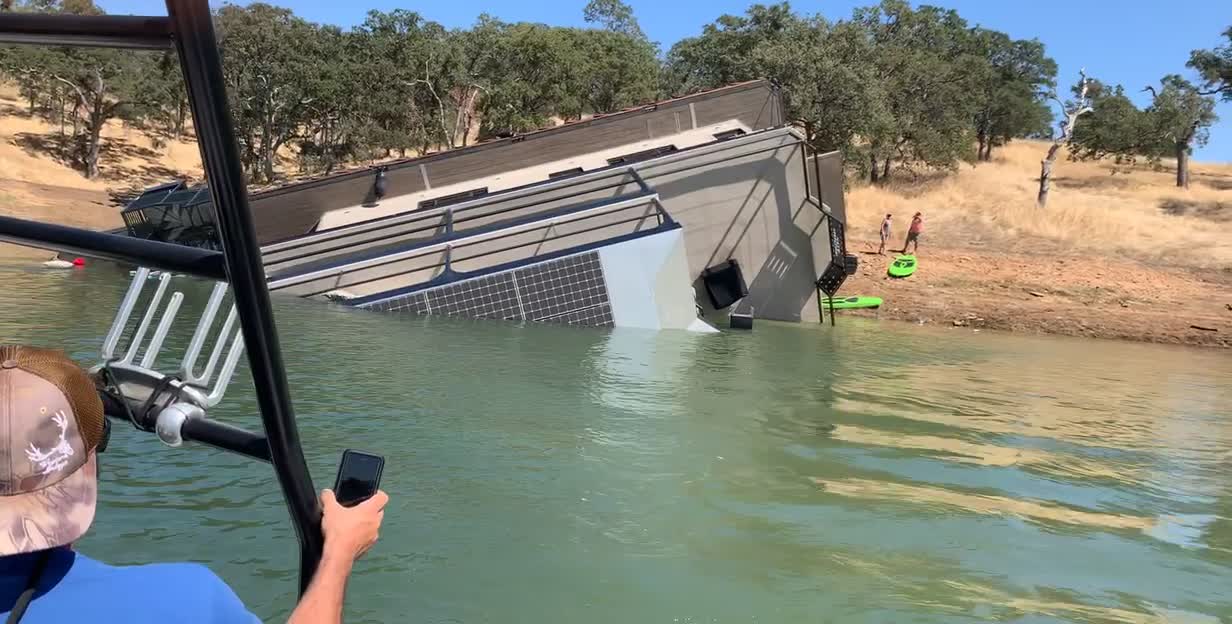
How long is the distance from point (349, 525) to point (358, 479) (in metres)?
0.10

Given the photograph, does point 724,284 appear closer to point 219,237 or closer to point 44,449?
point 219,237

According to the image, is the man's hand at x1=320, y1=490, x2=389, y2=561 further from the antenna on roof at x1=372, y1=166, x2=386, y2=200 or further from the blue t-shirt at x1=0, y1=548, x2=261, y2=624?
the antenna on roof at x1=372, y1=166, x2=386, y2=200

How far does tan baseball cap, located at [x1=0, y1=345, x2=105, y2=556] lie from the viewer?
1266 millimetres

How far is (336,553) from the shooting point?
5.66 feet

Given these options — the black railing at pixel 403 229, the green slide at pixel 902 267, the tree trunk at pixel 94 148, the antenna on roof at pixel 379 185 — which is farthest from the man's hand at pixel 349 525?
the tree trunk at pixel 94 148

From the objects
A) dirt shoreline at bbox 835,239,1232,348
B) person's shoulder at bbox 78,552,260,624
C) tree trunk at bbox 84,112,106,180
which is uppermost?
tree trunk at bbox 84,112,106,180

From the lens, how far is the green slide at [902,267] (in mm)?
24547

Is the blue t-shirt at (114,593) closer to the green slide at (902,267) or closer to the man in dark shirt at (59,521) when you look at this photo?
the man in dark shirt at (59,521)

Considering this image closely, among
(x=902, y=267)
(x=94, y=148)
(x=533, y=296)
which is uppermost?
(x=94, y=148)

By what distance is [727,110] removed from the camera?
68.7 feet

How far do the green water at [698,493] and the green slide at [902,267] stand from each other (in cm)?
1358

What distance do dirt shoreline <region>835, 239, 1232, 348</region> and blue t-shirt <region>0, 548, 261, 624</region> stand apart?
2079 cm

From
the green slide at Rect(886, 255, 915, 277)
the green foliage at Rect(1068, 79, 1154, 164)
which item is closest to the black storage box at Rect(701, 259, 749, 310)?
the green slide at Rect(886, 255, 915, 277)

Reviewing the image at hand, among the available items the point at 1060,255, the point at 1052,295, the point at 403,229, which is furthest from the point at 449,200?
the point at 1060,255
